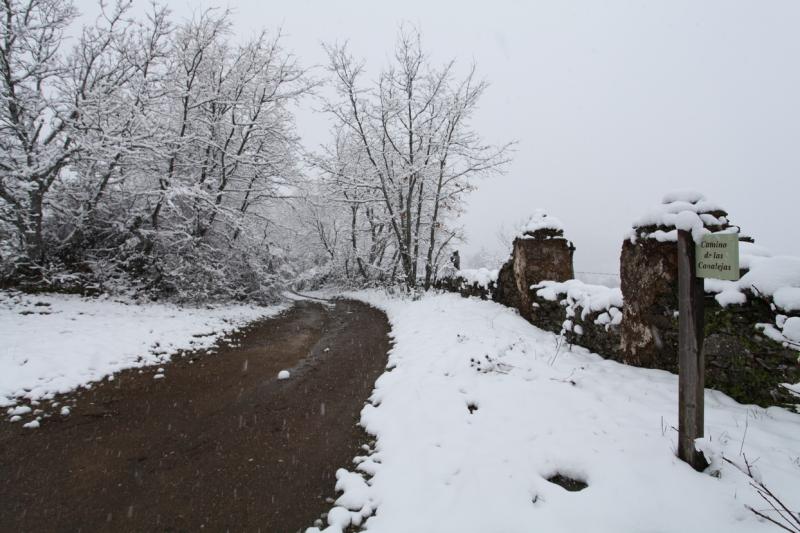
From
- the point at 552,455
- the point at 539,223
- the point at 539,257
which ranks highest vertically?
the point at 539,223

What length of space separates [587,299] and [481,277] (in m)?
5.75

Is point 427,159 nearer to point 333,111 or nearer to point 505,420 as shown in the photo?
point 333,111

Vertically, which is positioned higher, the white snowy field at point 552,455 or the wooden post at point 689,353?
the wooden post at point 689,353

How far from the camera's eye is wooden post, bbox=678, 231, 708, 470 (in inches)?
121

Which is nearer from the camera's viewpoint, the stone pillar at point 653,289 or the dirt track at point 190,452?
the dirt track at point 190,452

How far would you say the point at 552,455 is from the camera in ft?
11.3

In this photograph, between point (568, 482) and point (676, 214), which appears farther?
point (676, 214)

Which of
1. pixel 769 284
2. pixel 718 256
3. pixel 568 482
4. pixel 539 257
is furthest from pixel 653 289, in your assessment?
pixel 539 257

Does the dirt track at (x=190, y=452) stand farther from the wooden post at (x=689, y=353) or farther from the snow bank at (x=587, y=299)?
the snow bank at (x=587, y=299)

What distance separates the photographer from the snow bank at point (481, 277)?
11.6 m

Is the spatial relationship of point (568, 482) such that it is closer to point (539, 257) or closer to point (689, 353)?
point (689, 353)

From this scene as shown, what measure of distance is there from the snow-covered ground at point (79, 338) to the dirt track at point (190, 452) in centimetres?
53

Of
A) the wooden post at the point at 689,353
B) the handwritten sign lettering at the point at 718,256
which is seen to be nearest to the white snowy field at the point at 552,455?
the wooden post at the point at 689,353

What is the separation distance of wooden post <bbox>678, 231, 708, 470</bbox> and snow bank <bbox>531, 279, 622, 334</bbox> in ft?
8.97
